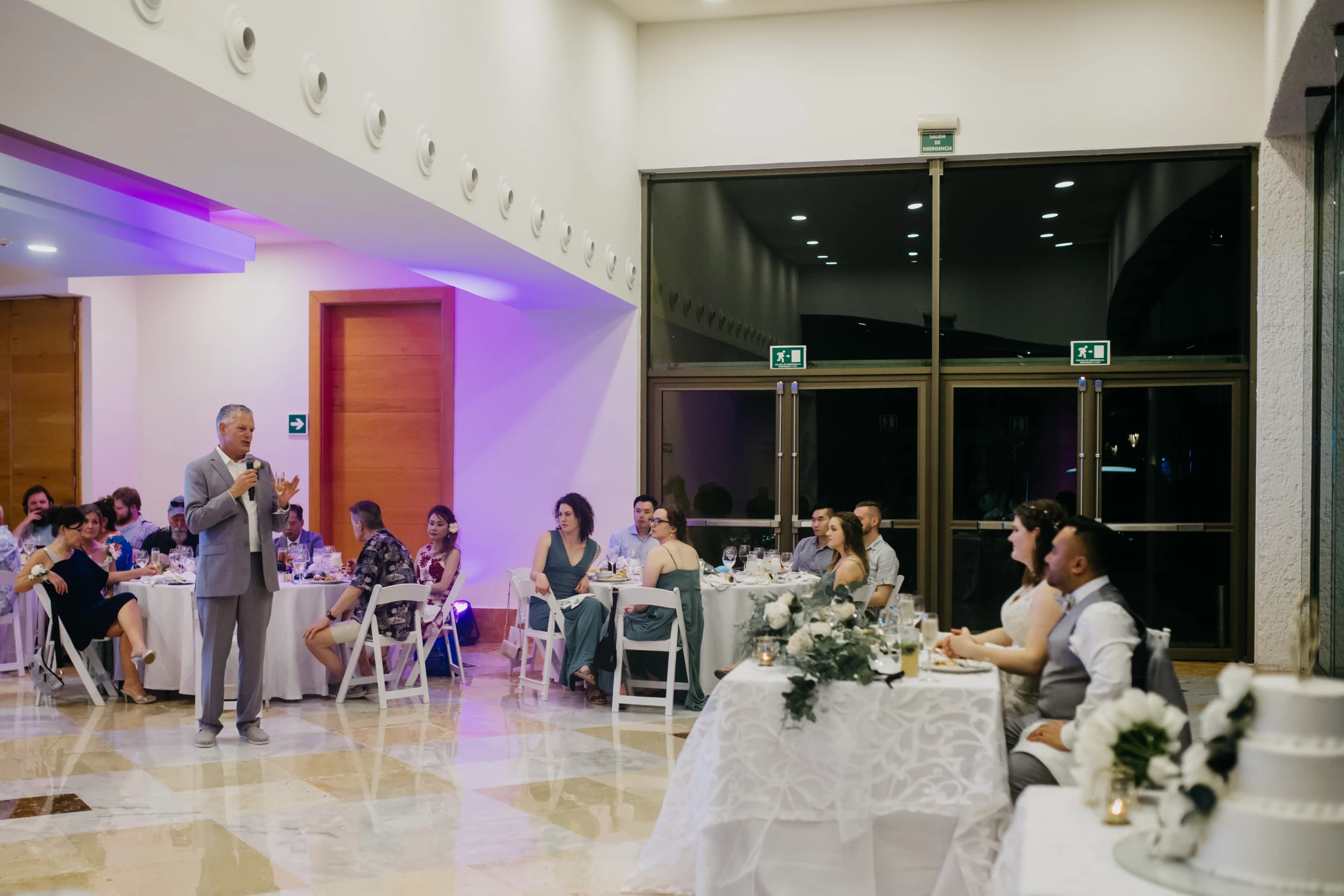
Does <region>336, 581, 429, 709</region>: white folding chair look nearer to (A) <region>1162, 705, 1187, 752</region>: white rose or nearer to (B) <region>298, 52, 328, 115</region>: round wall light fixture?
(B) <region>298, 52, 328, 115</region>: round wall light fixture

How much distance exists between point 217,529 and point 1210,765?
205 inches

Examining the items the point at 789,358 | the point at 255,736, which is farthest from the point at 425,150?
the point at 789,358

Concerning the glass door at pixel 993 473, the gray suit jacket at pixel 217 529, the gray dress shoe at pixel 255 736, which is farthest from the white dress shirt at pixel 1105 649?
the glass door at pixel 993 473

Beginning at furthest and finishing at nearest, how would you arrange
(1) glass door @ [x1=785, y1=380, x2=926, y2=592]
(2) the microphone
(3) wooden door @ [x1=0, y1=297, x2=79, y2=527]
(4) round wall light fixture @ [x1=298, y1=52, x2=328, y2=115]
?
1. (3) wooden door @ [x1=0, y1=297, x2=79, y2=527]
2. (1) glass door @ [x1=785, y1=380, x2=926, y2=592]
3. (2) the microphone
4. (4) round wall light fixture @ [x1=298, y1=52, x2=328, y2=115]

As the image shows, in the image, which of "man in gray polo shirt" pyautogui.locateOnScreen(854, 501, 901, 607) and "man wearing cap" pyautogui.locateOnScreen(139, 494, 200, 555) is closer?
"man in gray polo shirt" pyautogui.locateOnScreen(854, 501, 901, 607)

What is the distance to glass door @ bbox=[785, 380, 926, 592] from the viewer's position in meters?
9.29

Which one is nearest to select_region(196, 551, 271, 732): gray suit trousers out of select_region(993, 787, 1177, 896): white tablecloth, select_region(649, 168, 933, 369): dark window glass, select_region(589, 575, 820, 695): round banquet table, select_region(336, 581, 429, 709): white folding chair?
select_region(336, 581, 429, 709): white folding chair

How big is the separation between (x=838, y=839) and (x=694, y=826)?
50cm

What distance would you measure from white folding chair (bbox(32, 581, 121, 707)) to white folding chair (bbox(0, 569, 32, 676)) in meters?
0.89

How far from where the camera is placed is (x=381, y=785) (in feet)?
17.5

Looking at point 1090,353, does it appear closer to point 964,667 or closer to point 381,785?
point 964,667

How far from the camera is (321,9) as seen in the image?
5.00 meters

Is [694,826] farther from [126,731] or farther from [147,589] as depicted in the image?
[147,589]

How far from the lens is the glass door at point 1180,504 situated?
29.1 feet
